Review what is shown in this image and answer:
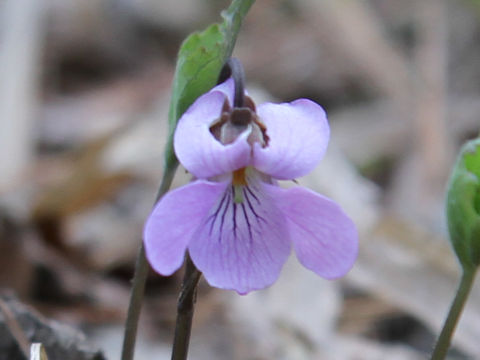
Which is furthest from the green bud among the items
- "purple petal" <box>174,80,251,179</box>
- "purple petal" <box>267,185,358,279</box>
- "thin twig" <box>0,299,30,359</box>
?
"thin twig" <box>0,299,30,359</box>

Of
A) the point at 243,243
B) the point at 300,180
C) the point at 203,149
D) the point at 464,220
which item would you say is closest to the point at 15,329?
the point at 243,243

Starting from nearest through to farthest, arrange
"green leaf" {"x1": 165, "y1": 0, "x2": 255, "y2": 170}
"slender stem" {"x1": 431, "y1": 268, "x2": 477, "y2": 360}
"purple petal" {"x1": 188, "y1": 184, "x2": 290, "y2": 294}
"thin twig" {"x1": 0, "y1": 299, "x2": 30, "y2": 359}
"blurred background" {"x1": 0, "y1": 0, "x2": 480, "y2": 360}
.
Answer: "purple petal" {"x1": 188, "y1": 184, "x2": 290, "y2": 294} < "green leaf" {"x1": 165, "y1": 0, "x2": 255, "y2": 170} < "slender stem" {"x1": 431, "y1": 268, "x2": 477, "y2": 360} < "thin twig" {"x1": 0, "y1": 299, "x2": 30, "y2": 359} < "blurred background" {"x1": 0, "y1": 0, "x2": 480, "y2": 360}

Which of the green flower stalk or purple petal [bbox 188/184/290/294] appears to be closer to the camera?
purple petal [bbox 188/184/290/294]

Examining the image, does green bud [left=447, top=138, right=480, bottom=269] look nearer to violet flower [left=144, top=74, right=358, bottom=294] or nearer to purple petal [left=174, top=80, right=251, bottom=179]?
violet flower [left=144, top=74, right=358, bottom=294]

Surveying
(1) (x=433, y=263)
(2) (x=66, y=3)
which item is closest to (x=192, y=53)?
(1) (x=433, y=263)

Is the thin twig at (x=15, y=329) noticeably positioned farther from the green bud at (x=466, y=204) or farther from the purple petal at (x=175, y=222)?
the green bud at (x=466, y=204)

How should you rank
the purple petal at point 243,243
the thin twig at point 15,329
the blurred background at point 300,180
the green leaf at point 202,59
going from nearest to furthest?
the purple petal at point 243,243
the green leaf at point 202,59
the thin twig at point 15,329
the blurred background at point 300,180

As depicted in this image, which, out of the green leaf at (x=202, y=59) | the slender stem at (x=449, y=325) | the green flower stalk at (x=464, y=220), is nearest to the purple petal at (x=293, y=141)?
the green leaf at (x=202, y=59)

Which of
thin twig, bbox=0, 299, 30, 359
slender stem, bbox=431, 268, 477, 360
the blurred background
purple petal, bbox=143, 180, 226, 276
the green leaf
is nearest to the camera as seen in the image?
purple petal, bbox=143, 180, 226, 276
